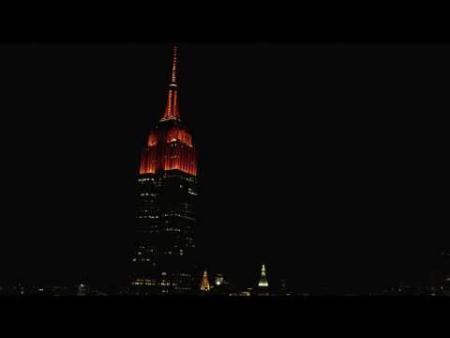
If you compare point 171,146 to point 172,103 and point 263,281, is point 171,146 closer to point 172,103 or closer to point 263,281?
point 172,103

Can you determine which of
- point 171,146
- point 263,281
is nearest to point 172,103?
point 171,146

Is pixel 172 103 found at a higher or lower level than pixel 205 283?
higher

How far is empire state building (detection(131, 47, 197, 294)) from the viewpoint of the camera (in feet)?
174

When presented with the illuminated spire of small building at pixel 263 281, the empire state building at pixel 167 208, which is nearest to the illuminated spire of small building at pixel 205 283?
the empire state building at pixel 167 208

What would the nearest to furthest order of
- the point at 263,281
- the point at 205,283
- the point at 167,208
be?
1. the point at 263,281
2. the point at 205,283
3. the point at 167,208

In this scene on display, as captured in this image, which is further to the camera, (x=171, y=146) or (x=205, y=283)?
(x=171, y=146)

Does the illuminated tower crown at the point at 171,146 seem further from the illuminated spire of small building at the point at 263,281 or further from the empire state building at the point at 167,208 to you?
the illuminated spire of small building at the point at 263,281

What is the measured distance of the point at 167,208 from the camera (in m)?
56.3

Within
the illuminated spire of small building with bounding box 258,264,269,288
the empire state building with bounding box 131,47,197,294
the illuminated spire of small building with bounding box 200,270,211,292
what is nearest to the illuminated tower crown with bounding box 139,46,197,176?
the empire state building with bounding box 131,47,197,294

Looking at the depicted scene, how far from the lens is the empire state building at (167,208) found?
174 ft

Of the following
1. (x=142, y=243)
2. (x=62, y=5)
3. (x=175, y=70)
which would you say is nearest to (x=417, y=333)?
(x=62, y=5)

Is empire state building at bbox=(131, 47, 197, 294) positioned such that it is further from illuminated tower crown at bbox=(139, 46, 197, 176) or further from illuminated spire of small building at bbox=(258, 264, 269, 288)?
illuminated spire of small building at bbox=(258, 264, 269, 288)

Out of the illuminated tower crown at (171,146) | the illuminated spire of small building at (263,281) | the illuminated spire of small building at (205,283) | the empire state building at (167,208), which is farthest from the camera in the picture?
the illuminated tower crown at (171,146)

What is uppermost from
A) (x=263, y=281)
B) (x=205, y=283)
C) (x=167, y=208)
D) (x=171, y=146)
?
(x=171, y=146)
